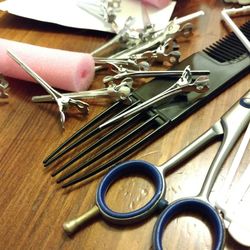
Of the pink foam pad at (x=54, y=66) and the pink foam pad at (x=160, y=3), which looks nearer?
the pink foam pad at (x=54, y=66)

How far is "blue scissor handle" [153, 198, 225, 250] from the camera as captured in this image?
271 millimetres

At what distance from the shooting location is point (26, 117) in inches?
17.0

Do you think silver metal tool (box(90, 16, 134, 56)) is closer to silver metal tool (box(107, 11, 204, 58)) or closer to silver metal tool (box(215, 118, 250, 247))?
silver metal tool (box(107, 11, 204, 58))

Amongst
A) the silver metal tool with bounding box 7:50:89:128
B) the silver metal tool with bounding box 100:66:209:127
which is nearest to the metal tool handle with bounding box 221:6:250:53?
the silver metal tool with bounding box 100:66:209:127

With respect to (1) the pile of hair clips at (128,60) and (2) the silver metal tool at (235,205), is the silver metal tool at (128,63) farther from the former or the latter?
(2) the silver metal tool at (235,205)

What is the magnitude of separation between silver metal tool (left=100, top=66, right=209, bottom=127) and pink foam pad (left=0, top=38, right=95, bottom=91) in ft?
0.27

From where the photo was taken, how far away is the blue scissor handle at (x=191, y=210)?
27cm

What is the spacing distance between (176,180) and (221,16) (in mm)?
308

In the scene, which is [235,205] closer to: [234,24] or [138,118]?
[138,118]

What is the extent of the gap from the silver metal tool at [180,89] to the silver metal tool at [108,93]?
25 millimetres

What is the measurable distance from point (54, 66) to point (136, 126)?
130mm

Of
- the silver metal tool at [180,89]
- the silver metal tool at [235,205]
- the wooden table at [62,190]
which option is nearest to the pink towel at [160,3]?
the wooden table at [62,190]

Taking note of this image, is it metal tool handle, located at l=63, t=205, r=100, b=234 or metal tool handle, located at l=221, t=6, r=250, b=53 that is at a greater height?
metal tool handle, located at l=221, t=6, r=250, b=53

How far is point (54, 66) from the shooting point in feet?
1.41
